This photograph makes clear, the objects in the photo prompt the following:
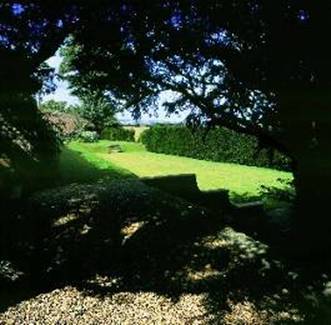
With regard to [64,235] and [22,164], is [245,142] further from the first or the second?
[64,235]

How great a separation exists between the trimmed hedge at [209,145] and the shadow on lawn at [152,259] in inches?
683

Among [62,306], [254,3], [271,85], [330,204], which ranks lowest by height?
[62,306]

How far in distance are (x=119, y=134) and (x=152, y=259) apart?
1754 inches

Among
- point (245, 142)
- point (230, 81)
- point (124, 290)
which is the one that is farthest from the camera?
point (245, 142)

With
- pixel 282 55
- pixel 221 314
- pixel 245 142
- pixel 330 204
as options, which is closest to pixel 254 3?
pixel 282 55

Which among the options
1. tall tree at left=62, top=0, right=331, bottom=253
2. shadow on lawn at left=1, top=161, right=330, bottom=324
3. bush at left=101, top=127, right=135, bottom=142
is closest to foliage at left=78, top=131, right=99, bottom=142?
bush at left=101, top=127, right=135, bottom=142

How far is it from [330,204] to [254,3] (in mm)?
4752

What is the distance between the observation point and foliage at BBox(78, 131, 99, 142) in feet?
165

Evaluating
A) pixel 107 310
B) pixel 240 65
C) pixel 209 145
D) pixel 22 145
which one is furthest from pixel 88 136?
pixel 107 310

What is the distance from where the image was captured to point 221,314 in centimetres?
912

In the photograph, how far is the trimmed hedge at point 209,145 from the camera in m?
35.7

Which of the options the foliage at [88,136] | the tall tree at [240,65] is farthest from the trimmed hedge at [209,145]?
the tall tree at [240,65]

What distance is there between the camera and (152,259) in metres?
11.9

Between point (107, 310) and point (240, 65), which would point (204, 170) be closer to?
point (240, 65)
